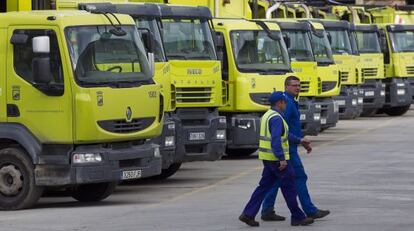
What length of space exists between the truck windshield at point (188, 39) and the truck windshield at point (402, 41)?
66.7ft

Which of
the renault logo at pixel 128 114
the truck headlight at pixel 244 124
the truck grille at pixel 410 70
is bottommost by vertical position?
the truck headlight at pixel 244 124

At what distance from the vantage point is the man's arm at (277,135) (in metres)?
15.2

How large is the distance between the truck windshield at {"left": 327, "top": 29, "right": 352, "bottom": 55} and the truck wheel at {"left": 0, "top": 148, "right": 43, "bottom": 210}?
18.8 m

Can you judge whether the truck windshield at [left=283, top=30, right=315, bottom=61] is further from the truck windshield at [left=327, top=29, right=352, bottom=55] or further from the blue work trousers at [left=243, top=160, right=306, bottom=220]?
the blue work trousers at [left=243, top=160, right=306, bottom=220]

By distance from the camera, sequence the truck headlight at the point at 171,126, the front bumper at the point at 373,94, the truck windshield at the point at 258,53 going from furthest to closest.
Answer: the front bumper at the point at 373,94
the truck windshield at the point at 258,53
the truck headlight at the point at 171,126

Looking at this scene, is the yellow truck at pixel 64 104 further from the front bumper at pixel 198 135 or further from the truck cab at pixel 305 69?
the truck cab at pixel 305 69

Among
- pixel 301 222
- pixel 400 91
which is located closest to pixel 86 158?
pixel 301 222

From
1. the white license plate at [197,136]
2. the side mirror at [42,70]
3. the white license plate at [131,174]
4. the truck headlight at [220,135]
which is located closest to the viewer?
the side mirror at [42,70]

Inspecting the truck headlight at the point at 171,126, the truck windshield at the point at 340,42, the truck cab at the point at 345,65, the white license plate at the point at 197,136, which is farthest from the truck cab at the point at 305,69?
the truck headlight at the point at 171,126

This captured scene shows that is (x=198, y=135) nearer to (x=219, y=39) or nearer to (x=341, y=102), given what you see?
(x=219, y=39)

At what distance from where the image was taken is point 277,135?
1522 centimetres

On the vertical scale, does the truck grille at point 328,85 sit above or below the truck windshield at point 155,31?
below

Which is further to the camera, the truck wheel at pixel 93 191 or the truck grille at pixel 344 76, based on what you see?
the truck grille at pixel 344 76

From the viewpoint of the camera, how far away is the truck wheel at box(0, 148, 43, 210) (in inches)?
696
